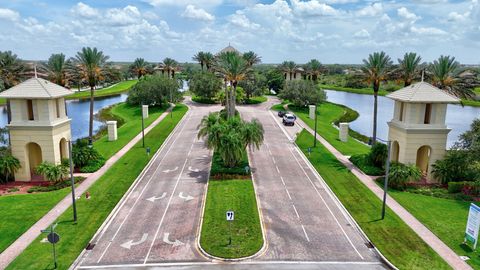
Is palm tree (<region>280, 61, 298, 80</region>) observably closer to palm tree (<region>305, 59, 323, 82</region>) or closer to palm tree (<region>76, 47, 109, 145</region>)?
palm tree (<region>305, 59, 323, 82</region>)

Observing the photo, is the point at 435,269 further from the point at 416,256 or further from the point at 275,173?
the point at 275,173

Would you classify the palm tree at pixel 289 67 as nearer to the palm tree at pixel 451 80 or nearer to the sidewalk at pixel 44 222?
the palm tree at pixel 451 80

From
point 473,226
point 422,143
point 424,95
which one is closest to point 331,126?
point 422,143

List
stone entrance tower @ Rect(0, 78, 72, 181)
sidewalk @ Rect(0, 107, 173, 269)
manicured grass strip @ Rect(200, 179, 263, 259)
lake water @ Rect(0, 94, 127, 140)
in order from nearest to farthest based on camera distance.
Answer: sidewalk @ Rect(0, 107, 173, 269) → manicured grass strip @ Rect(200, 179, 263, 259) → stone entrance tower @ Rect(0, 78, 72, 181) → lake water @ Rect(0, 94, 127, 140)

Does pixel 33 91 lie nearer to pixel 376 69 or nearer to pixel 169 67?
pixel 376 69

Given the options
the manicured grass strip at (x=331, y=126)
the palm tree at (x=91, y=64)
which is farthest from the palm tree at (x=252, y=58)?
the palm tree at (x=91, y=64)

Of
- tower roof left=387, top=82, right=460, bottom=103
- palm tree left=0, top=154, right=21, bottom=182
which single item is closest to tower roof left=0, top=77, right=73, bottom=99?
palm tree left=0, top=154, right=21, bottom=182

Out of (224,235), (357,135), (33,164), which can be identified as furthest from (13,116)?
(357,135)
